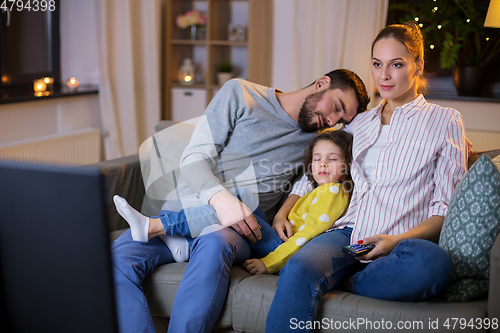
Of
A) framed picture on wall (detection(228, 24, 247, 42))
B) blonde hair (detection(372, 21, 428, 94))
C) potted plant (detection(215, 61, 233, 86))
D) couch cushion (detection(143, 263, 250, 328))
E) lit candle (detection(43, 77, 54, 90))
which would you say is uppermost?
framed picture on wall (detection(228, 24, 247, 42))

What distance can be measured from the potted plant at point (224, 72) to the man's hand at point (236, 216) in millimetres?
2429

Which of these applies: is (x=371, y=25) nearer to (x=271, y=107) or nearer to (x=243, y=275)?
(x=271, y=107)

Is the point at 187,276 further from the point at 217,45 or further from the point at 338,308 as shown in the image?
the point at 217,45

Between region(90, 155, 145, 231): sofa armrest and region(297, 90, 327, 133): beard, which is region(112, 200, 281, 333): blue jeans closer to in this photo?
region(90, 155, 145, 231): sofa armrest

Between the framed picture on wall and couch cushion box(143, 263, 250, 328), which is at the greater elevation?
the framed picture on wall

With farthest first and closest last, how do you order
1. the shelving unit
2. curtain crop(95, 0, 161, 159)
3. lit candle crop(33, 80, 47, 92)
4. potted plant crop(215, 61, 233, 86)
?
potted plant crop(215, 61, 233, 86), the shelving unit, curtain crop(95, 0, 161, 159), lit candle crop(33, 80, 47, 92)

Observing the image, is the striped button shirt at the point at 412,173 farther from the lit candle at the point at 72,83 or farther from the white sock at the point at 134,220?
the lit candle at the point at 72,83

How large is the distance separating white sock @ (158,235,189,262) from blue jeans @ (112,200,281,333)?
2 cm

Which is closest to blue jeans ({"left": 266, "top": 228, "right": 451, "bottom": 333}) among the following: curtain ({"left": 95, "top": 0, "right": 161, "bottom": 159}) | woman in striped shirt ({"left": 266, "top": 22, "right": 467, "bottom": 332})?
woman in striped shirt ({"left": 266, "top": 22, "right": 467, "bottom": 332})

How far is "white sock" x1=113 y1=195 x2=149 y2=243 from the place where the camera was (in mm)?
1229

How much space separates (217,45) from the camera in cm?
375

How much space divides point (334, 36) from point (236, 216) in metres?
2.16

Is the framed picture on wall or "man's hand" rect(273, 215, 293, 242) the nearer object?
"man's hand" rect(273, 215, 293, 242)

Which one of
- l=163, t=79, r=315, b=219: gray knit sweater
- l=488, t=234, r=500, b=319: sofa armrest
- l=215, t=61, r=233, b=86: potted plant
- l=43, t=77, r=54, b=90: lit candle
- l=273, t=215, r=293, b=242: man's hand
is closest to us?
l=488, t=234, r=500, b=319: sofa armrest
